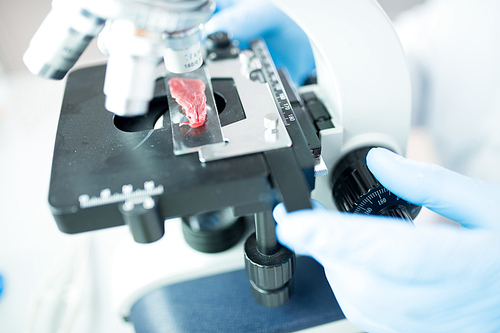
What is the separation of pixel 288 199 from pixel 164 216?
0.17 metres

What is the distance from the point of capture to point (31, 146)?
1.23 m

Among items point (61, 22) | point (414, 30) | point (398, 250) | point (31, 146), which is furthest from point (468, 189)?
point (31, 146)

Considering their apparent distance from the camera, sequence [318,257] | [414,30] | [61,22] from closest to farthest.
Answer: [61,22] < [318,257] < [414,30]

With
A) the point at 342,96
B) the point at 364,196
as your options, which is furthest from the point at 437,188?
the point at 342,96

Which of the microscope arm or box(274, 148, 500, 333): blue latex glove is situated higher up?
the microscope arm

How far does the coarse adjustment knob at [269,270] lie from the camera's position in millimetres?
577

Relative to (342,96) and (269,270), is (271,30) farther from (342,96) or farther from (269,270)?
(269,270)

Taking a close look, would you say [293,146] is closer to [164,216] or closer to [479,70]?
[164,216]

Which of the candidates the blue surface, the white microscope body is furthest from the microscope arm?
the blue surface

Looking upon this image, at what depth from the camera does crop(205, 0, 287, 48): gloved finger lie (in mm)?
1024

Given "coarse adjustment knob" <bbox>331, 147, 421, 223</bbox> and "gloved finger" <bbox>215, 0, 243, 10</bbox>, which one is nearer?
"coarse adjustment knob" <bbox>331, 147, 421, 223</bbox>

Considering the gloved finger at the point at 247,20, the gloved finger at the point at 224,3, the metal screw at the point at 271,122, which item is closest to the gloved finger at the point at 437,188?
the metal screw at the point at 271,122

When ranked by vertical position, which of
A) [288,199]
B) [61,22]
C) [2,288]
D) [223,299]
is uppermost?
[61,22]

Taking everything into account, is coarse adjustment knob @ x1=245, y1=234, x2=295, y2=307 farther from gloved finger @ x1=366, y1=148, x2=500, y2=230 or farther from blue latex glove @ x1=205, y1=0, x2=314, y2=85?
blue latex glove @ x1=205, y1=0, x2=314, y2=85
